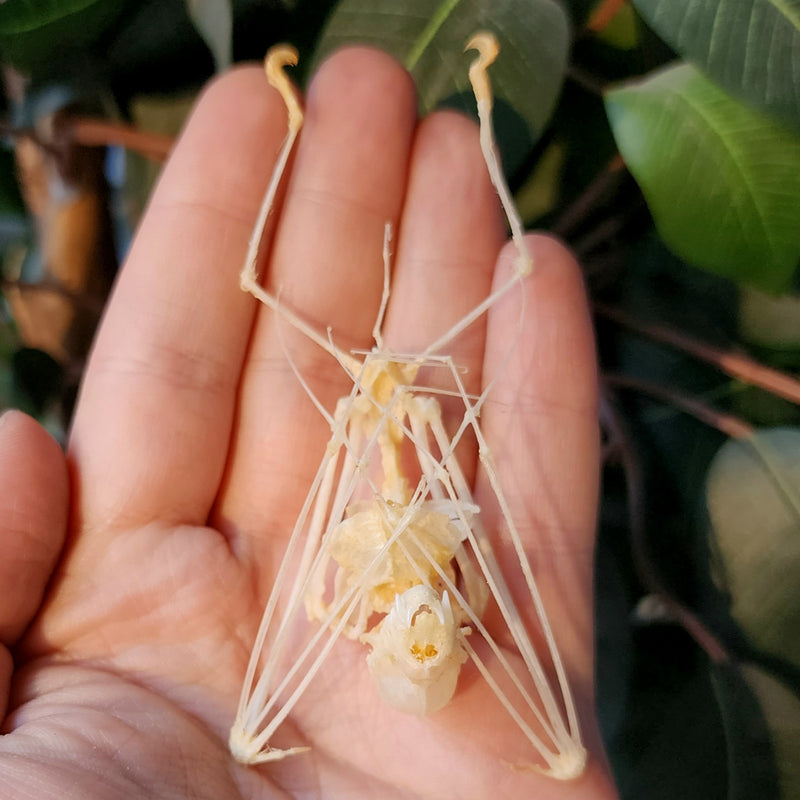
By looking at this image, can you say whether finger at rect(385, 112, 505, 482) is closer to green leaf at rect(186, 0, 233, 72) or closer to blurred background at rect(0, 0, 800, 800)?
blurred background at rect(0, 0, 800, 800)

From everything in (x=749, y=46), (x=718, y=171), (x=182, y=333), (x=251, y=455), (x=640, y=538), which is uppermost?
(x=749, y=46)

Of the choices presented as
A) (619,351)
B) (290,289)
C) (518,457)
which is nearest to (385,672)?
(518,457)

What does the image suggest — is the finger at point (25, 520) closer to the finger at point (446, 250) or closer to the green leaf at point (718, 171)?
the finger at point (446, 250)

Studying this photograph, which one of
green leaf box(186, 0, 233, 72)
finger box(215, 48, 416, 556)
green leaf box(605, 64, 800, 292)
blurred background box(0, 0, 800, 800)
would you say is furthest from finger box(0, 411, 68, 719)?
green leaf box(605, 64, 800, 292)

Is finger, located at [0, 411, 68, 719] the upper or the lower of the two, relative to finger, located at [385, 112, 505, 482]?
lower

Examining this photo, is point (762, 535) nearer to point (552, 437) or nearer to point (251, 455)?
point (552, 437)

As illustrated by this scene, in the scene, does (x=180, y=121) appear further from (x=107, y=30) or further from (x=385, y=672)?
(x=385, y=672)

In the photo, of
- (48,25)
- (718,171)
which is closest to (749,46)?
(718,171)
